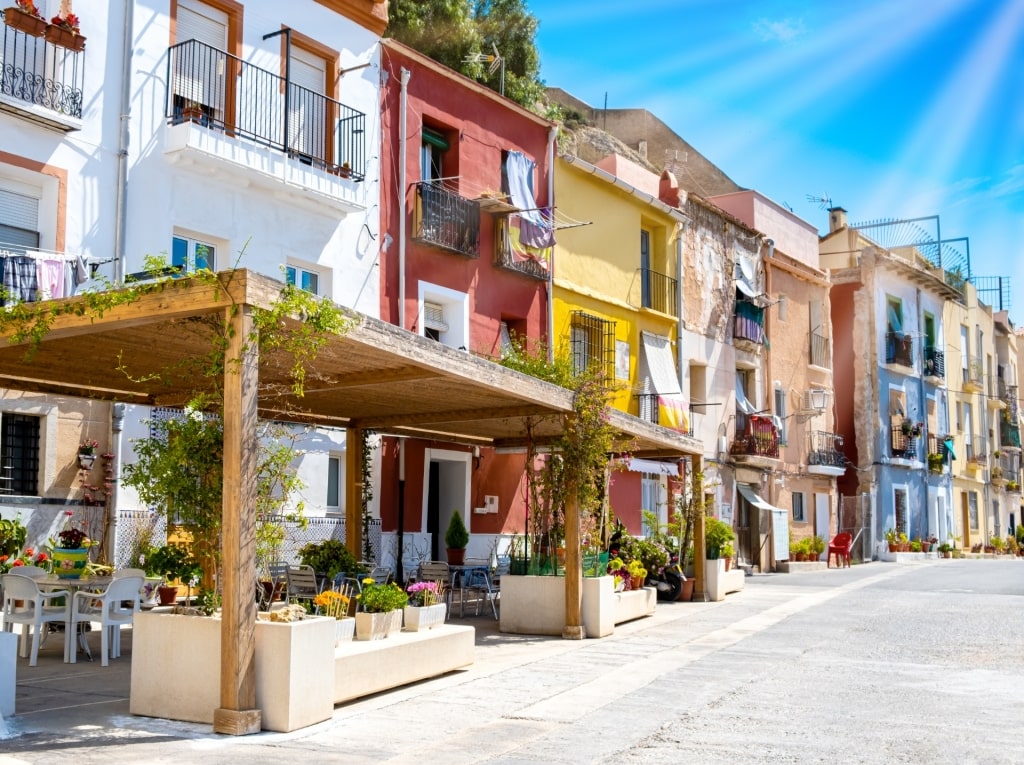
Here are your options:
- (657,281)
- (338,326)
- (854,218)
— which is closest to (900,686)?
(338,326)

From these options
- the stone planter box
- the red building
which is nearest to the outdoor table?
the stone planter box

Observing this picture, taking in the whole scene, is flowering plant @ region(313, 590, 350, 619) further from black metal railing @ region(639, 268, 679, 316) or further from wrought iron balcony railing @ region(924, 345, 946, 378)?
wrought iron balcony railing @ region(924, 345, 946, 378)

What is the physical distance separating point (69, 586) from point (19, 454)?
3559 millimetres

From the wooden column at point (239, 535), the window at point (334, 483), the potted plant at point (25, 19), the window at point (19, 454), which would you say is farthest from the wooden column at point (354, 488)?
the wooden column at point (239, 535)

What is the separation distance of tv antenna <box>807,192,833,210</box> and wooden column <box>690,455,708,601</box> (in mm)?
24117

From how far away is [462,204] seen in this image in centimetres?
1972

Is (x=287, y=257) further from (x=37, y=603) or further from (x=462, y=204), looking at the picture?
(x=37, y=603)

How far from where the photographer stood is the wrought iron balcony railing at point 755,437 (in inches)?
1145

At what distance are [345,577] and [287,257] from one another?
5.68 meters

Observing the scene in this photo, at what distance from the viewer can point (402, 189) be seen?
1858cm

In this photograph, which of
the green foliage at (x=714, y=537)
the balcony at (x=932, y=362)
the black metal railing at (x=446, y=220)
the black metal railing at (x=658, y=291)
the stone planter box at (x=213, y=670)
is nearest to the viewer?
the stone planter box at (x=213, y=670)

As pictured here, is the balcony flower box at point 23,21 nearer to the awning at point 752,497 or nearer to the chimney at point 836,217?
the awning at point 752,497

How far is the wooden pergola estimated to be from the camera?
7551 mm

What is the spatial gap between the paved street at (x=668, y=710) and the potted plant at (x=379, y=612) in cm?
56
